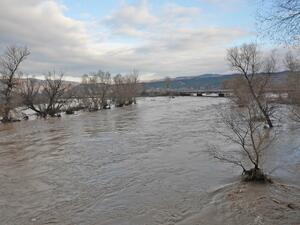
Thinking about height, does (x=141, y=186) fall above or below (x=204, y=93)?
below

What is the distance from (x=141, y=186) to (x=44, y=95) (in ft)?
142

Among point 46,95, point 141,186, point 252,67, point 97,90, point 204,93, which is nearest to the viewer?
point 141,186

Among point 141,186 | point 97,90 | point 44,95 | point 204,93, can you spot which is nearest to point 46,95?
point 44,95

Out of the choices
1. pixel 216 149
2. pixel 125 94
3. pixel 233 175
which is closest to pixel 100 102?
pixel 125 94

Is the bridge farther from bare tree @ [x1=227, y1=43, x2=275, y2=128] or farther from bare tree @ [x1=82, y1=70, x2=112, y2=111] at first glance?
bare tree @ [x1=227, y1=43, x2=275, y2=128]

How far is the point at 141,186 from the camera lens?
13.7m

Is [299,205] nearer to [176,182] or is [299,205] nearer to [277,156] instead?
[176,182]

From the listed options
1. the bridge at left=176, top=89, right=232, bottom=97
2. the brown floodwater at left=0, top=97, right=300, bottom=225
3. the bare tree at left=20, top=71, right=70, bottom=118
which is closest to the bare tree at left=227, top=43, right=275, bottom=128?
the brown floodwater at left=0, top=97, right=300, bottom=225

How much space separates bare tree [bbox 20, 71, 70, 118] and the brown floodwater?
30.3 meters

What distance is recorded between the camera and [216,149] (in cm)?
2008

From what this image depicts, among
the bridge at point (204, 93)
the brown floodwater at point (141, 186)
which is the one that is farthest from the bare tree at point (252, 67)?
the bridge at point (204, 93)

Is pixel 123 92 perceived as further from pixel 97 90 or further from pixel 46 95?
pixel 46 95

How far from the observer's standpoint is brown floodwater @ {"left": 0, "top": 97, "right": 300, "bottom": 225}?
10633 mm

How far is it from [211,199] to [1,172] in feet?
33.0
